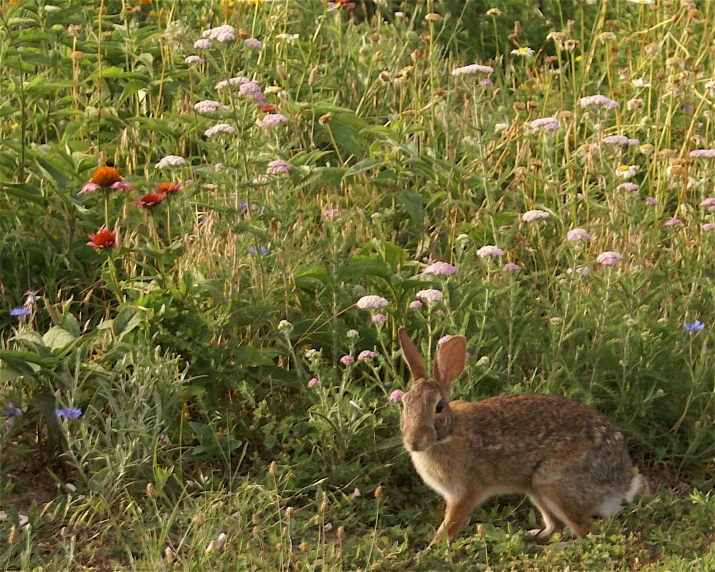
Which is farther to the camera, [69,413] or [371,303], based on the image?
[371,303]

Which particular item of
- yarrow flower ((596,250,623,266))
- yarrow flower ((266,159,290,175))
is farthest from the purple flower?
yarrow flower ((266,159,290,175))

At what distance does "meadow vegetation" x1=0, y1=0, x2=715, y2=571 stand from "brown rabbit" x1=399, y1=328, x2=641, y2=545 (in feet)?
0.41

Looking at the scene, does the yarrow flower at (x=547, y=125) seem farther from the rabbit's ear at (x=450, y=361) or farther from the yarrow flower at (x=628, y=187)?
the rabbit's ear at (x=450, y=361)

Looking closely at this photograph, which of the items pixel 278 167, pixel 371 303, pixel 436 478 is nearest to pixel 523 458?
pixel 436 478

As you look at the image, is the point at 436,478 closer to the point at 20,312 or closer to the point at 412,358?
the point at 412,358

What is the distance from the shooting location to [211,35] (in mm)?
5309

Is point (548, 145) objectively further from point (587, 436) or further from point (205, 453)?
point (205, 453)

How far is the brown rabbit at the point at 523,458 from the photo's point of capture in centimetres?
458

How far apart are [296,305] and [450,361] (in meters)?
0.94

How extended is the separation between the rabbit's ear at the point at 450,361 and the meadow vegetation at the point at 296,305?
0.28 m

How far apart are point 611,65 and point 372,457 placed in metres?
3.44

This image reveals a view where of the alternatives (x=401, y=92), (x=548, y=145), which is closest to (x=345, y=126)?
(x=401, y=92)

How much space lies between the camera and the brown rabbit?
4582 millimetres

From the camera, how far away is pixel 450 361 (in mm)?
4621
